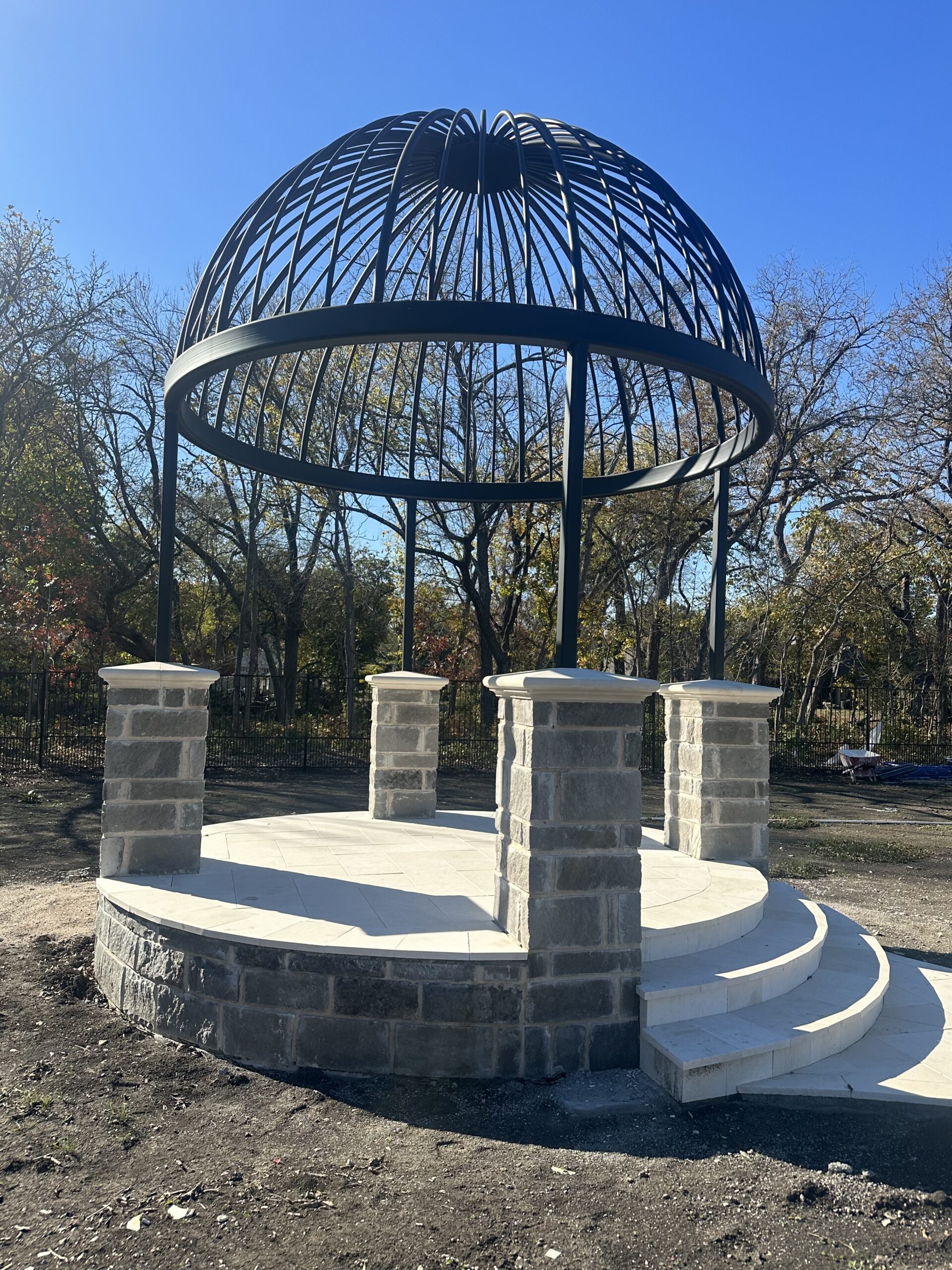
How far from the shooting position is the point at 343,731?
20.4 meters

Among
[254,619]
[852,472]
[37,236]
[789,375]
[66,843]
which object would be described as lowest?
[66,843]

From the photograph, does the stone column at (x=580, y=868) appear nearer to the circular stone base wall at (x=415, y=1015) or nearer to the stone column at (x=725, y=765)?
the circular stone base wall at (x=415, y=1015)

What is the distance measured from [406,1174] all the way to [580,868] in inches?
59.4

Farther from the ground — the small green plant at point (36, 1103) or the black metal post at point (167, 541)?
the black metal post at point (167, 541)

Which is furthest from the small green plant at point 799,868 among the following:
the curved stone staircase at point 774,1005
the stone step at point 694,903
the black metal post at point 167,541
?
the black metal post at point 167,541

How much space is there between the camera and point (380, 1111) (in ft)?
12.2

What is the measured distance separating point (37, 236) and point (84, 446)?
4724 mm

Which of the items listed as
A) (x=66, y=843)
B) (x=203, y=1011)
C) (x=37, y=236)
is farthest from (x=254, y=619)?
(x=203, y=1011)

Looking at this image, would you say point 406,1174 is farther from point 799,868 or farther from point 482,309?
point 799,868

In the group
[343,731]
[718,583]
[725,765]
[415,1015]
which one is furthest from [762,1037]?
[343,731]

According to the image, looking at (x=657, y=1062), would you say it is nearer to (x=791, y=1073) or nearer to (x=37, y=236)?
(x=791, y=1073)

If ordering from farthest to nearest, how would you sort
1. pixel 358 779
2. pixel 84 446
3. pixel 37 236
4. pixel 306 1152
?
pixel 84 446 < pixel 37 236 < pixel 358 779 < pixel 306 1152

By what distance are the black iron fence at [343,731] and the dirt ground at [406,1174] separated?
11.5 metres

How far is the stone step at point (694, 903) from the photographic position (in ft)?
15.3
